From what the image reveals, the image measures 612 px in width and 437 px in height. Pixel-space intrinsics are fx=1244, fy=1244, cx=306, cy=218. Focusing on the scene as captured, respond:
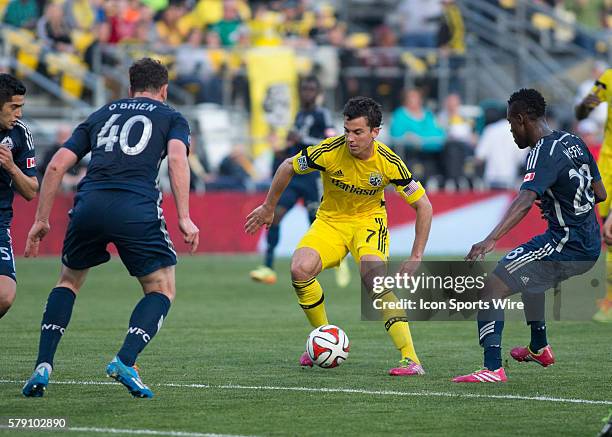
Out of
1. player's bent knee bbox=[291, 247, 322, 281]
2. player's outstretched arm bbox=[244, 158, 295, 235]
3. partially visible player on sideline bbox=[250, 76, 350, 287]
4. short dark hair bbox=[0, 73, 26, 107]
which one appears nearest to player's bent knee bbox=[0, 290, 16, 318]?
short dark hair bbox=[0, 73, 26, 107]

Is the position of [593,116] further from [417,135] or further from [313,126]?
[313,126]

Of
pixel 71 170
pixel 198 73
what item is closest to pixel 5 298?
pixel 71 170

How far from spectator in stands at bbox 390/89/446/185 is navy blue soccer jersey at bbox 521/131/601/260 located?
14291mm

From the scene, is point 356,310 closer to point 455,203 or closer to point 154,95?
point 154,95

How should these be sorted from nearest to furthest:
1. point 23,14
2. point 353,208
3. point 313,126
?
point 353,208 → point 313,126 → point 23,14

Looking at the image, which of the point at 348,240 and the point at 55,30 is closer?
the point at 348,240

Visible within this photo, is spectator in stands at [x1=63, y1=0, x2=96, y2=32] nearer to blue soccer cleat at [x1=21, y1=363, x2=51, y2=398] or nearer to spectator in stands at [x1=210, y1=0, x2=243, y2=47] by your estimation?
spectator in stands at [x1=210, y1=0, x2=243, y2=47]

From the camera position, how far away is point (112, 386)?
876 centimetres

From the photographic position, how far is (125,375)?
7.85 meters

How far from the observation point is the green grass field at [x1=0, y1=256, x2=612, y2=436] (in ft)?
24.3

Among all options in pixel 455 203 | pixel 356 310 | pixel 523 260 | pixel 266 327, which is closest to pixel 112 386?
pixel 523 260

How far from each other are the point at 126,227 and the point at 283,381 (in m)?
1.93

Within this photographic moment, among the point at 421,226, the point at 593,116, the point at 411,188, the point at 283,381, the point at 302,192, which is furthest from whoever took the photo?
the point at 593,116

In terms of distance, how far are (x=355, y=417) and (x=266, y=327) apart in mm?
5237
